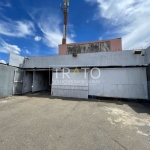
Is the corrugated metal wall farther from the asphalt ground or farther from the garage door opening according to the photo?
the asphalt ground

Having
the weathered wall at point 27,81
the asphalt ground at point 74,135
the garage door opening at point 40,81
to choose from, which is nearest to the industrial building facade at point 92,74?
the weathered wall at point 27,81

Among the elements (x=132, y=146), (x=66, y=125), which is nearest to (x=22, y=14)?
(x=66, y=125)

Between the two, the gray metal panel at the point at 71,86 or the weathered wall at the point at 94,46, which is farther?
the weathered wall at the point at 94,46

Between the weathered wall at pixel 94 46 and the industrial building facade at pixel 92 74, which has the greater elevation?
the weathered wall at pixel 94 46

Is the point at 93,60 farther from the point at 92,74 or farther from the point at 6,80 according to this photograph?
the point at 6,80

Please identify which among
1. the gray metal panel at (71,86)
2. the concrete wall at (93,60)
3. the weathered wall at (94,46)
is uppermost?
the weathered wall at (94,46)

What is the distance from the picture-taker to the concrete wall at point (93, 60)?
7.75 metres

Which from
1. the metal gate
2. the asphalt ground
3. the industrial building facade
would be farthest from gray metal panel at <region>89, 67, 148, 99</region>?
the metal gate

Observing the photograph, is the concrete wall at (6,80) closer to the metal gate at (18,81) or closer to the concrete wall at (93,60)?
the metal gate at (18,81)

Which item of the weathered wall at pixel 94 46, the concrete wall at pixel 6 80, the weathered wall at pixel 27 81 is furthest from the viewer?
the weathered wall at pixel 94 46

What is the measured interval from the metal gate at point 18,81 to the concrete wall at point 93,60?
1.10 m

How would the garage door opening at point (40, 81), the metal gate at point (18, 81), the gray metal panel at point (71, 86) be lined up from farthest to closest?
the garage door opening at point (40, 81) → the metal gate at point (18, 81) → the gray metal panel at point (71, 86)

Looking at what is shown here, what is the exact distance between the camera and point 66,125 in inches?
136

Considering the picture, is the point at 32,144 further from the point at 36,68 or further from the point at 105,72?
the point at 36,68
